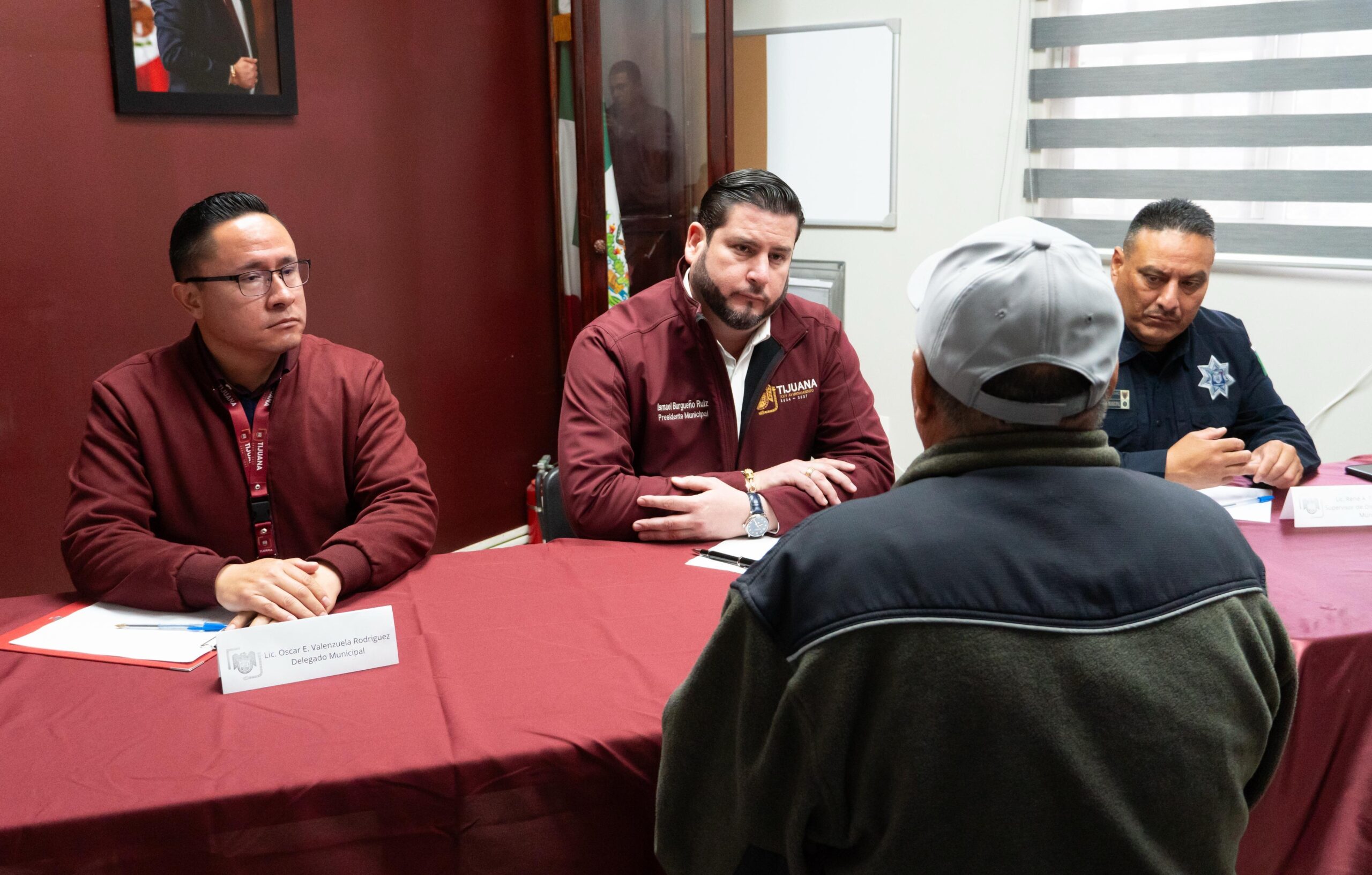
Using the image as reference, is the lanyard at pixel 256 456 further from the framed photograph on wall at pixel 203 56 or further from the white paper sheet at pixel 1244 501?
the white paper sheet at pixel 1244 501

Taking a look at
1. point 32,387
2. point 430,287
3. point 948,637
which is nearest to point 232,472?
point 32,387

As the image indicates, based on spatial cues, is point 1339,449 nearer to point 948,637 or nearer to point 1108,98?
point 1108,98

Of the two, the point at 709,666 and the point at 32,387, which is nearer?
the point at 709,666

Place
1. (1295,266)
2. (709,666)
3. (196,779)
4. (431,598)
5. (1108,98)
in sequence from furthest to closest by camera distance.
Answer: (1108,98) < (1295,266) < (431,598) < (196,779) < (709,666)

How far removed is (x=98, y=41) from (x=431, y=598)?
199 centimetres

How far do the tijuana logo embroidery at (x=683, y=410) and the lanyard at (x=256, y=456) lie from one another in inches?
31.3

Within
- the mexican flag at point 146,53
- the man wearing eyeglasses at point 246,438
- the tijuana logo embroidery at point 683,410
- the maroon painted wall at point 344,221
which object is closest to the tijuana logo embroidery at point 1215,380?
the tijuana logo embroidery at point 683,410

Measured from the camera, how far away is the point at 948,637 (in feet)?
2.81

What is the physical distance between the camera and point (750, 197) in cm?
229

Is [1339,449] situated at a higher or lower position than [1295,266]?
Answer: lower

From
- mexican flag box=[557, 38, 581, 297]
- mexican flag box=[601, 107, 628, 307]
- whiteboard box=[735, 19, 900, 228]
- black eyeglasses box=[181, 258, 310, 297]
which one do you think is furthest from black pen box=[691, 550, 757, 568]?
whiteboard box=[735, 19, 900, 228]

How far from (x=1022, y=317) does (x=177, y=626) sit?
1.31 metres

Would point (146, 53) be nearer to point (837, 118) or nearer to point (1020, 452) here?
point (837, 118)

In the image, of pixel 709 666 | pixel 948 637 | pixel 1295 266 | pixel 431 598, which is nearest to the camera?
pixel 948 637
